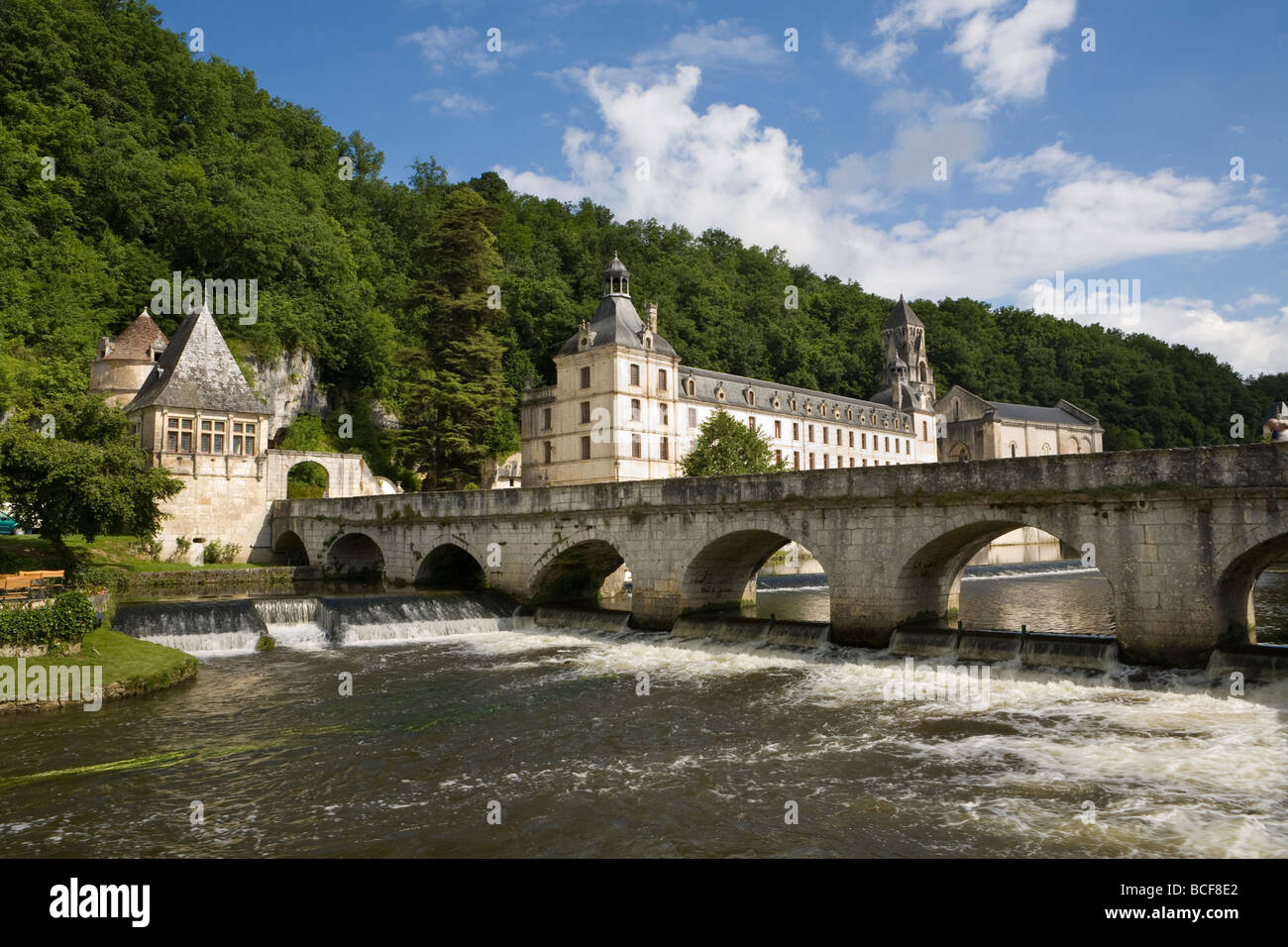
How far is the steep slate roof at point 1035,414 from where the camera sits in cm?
9119

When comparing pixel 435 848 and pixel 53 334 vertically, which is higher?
pixel 53 334

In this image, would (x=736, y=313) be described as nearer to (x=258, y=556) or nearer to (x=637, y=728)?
(x=258, y=556)

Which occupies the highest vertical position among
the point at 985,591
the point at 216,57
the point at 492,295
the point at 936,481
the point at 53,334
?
the point at 216,57

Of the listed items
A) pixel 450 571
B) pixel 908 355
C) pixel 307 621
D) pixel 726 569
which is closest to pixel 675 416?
pixel 450 571

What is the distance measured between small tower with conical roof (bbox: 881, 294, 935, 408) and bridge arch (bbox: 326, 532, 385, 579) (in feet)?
214

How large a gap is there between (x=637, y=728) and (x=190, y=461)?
122 ft

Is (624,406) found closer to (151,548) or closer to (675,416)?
(675,416)

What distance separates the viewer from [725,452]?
4981cm

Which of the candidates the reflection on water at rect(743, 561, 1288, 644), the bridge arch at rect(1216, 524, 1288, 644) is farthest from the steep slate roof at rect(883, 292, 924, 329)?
the bridge arch at rect(1216, 524, 1288, 644)

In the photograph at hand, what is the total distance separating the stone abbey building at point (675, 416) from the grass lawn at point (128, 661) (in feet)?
128

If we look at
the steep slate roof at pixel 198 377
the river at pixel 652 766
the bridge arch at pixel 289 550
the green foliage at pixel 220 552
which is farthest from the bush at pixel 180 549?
the river at pixel 652 766

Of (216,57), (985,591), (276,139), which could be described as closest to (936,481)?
(985,591)

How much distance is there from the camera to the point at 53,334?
46594 mm

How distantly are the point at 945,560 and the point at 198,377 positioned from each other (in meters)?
40.0
